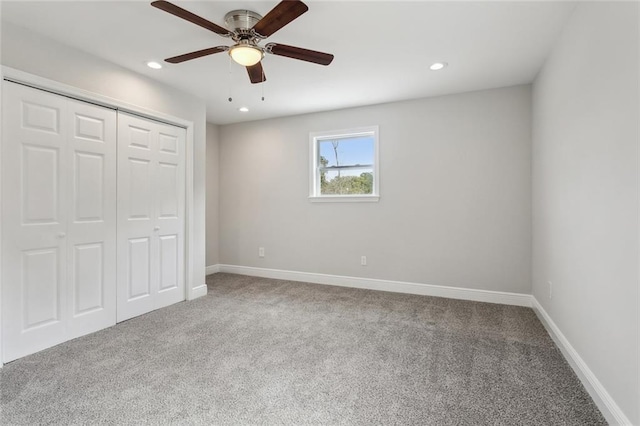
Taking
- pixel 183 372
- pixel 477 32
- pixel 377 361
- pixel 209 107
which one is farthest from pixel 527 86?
pixel 183 372

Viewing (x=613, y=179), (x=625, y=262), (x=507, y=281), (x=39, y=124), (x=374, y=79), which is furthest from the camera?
(x=507, y=281)

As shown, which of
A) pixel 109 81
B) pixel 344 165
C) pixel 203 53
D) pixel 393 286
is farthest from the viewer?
pixel 344 165

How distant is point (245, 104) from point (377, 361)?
3503mm

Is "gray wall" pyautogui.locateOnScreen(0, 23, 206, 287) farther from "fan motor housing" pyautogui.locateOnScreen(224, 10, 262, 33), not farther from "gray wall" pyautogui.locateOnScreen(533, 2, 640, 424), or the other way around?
"gray wall" pyautogui.locateOnScreen(533, 2, 640, 424)

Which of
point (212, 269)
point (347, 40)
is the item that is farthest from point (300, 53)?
point (212, 269)

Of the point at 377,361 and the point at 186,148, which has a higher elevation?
the point at 186,148

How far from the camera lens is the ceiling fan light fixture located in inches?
84.8

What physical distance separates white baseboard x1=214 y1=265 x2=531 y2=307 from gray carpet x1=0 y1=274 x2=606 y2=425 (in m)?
0.26

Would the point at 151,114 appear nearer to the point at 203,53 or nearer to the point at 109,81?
the point at 109,81

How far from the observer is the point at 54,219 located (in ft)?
8.40

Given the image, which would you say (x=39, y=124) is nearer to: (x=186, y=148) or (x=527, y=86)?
(x=186, y=148)

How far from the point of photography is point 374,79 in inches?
133

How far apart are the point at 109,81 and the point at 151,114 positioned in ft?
1.50

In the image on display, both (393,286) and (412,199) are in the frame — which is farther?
(393,286)
